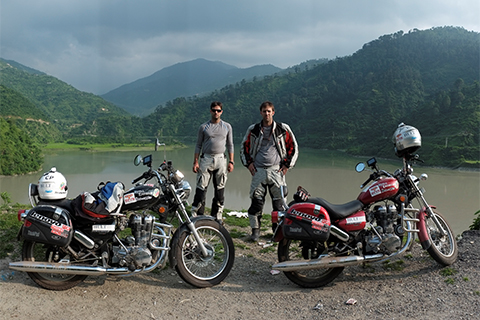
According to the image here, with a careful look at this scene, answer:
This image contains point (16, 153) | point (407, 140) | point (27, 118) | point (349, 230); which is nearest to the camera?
point (349, 230)

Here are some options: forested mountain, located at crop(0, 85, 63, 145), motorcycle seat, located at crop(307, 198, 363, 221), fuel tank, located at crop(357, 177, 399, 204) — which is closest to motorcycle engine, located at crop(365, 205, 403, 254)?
fuel tank, located at crop(357, 177, 399, 204)

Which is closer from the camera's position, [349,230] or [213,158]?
[349,230]

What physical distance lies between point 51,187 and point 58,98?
126633 mm

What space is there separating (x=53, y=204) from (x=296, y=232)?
2289mm

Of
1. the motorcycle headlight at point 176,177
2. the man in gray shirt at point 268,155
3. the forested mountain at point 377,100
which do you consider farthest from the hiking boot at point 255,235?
the forested mountain at point 377,100

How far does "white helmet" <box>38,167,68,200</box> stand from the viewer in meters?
3.34

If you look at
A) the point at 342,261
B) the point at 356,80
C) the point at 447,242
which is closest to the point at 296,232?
the point at 342,261

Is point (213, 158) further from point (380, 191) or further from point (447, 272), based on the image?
point (447, 272)

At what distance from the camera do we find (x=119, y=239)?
11.4 feet

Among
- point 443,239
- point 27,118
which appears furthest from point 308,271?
point 27,118

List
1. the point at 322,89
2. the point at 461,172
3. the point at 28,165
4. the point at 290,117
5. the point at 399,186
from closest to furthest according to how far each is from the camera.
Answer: the point at 399,186 → the point at 461,172 → the point at 28,165 → the point at 290,117 → the point at 322,89

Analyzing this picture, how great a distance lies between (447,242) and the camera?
405cm

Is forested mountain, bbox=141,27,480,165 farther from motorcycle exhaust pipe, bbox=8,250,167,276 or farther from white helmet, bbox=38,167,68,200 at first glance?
white helmet, bbox=38,167,68,200

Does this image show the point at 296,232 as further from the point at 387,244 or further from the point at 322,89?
the point at 322,89
